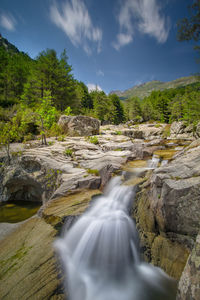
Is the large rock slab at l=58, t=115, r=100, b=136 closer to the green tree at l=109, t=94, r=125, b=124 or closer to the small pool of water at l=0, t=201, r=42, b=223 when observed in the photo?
the small pool of water at l=0, t=201, r=42, b=223

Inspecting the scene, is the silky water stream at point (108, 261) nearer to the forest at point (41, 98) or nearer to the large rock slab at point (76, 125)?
the forest at point (41, 98)

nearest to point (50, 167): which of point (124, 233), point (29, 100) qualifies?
point (124, 233)

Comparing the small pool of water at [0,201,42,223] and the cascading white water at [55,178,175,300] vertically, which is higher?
the cascading white water at [55,178,175,300]

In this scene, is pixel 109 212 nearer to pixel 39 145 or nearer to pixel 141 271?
pixel 141 271

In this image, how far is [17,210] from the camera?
25.9 feet

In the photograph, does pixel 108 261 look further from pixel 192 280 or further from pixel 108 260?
pixel 192 280

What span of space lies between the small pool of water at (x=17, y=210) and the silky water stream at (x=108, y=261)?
14.1ft

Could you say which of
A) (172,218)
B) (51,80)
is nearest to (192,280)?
(172,218)

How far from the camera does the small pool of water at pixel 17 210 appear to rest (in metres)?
7.03

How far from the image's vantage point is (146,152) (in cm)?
1143

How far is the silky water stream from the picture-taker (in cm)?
321

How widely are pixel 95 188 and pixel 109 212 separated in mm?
1757

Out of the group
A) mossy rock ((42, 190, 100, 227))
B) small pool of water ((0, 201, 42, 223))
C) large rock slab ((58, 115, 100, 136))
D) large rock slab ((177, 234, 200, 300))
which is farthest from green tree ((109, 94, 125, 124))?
large rock slab ((177, 234, 200, 300))

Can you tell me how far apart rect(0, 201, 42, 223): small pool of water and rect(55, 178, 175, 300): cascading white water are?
434 cm
